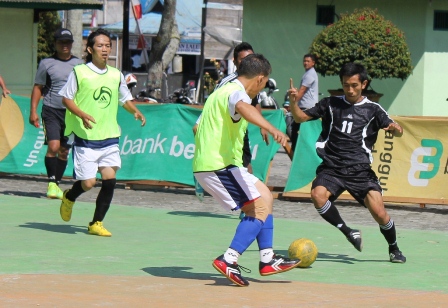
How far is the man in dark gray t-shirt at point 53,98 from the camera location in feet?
40.1

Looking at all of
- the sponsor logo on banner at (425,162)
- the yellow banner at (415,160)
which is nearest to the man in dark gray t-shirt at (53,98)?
the yellow banner at (415,160)

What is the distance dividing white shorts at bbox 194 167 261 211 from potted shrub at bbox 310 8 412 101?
1510 cm

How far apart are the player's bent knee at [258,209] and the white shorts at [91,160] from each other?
2.74 meters

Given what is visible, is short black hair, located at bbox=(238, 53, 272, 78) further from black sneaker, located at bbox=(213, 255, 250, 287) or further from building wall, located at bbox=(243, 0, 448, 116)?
building wall, located at bbox=(243, 0, 448, 116)

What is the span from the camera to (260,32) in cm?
2792

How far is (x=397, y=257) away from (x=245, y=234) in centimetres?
183

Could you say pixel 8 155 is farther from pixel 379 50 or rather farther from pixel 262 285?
pixel 379 50

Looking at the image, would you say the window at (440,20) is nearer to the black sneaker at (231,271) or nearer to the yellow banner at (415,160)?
the yellow banner at (415,160)

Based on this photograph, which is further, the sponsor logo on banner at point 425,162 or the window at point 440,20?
the window at point 440,20

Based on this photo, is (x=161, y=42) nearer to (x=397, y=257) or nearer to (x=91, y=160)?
(x=91, y=160)

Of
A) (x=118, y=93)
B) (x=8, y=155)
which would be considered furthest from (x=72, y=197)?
(x=8, y=155)

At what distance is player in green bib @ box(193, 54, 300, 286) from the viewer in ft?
23.6

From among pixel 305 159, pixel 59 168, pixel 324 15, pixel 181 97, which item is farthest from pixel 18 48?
pixel 324 15

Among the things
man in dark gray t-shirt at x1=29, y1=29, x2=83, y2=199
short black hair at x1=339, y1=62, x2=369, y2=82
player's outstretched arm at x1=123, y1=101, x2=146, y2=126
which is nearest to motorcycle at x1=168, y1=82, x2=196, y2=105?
man in dark gray t-shirt at x1=29, y1=29, x2=83, y2=199
